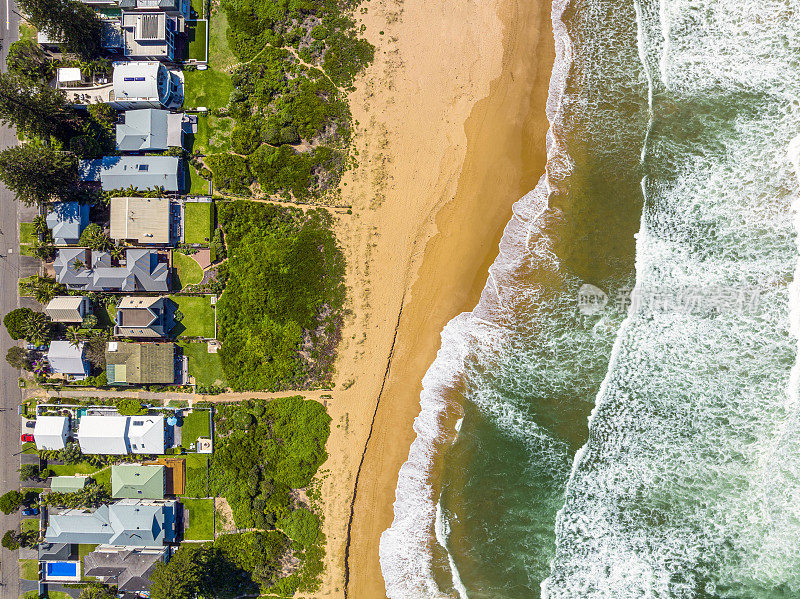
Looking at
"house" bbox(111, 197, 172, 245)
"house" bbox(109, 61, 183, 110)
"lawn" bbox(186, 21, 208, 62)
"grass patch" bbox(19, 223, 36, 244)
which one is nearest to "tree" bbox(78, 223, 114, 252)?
"house" bbox(111, 197, 172, 245)

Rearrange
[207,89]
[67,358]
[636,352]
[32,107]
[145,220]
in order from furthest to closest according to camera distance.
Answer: [207,89] < [67,358] < [145,220] < [32,107] < [636,352]

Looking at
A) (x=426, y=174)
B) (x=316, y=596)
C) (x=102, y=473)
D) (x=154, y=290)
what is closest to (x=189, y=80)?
(x=154, y=290)

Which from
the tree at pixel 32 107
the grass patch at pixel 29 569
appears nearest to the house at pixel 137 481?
the grass patch at pixel 29 569

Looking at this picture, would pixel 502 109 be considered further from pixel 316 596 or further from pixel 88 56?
pixel 316 596

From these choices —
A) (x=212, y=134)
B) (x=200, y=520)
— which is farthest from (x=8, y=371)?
(x=212, y=134)

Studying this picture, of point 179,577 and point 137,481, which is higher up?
point 137,481

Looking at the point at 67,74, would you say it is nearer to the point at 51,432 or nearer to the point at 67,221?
the point at 67,221

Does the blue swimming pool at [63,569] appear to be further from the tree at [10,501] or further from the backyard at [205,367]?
the backyard at [205,367]
